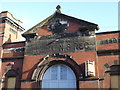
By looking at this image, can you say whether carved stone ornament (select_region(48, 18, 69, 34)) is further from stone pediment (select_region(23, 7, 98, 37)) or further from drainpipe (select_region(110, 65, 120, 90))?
drainpipe (select_region(110, 65, 120, 90))

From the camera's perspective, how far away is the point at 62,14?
16.6m

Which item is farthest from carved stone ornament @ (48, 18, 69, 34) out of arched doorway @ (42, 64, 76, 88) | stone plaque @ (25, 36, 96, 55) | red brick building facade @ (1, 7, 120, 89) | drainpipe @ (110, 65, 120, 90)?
drainpipe @ (110, 65, 120, 90)

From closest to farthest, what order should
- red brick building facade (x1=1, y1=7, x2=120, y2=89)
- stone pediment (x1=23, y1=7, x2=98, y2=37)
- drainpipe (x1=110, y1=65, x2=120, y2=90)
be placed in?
drainpipe (x1=110, y1=65, x2=120, y2=90)
red brick building facade (x1=1, y1=7, x2=120, y2=89)
stone pediment (x1=23, y1=7, x2=98, y2=37)

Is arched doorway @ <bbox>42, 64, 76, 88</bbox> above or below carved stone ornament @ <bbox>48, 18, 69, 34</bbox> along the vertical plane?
below

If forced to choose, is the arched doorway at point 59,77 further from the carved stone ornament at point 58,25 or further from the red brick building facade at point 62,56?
the carved stone ornament at point 58,25

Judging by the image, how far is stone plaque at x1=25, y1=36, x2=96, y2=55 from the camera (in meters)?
15.0

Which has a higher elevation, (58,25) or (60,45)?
(58,25)

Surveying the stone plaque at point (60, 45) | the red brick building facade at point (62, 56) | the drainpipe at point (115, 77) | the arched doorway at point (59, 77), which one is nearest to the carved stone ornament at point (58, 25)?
the red brick building facade at point (62, 56)

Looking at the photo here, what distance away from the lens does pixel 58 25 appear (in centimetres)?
1645

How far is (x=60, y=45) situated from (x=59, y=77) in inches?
111

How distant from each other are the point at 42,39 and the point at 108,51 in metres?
6.13

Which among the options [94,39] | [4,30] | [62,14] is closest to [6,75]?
[4,30]

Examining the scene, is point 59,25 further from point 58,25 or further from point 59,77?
point 59,77

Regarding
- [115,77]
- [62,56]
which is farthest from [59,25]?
[115,77]
